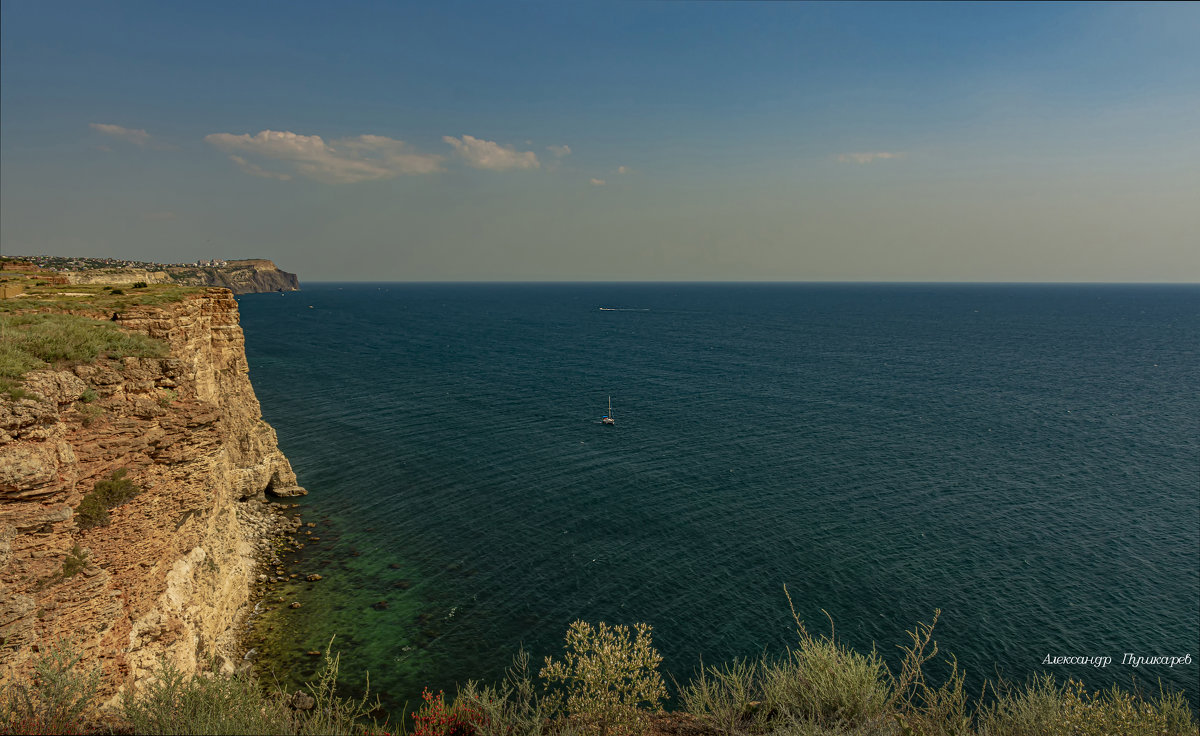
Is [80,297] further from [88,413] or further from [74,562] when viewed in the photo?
[74,562]

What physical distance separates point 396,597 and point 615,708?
76.8ft

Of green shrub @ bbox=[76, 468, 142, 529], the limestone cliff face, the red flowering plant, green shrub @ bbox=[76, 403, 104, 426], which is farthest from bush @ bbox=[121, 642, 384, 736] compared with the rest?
green shrub @ bbox=[76, 403, 104, 426]

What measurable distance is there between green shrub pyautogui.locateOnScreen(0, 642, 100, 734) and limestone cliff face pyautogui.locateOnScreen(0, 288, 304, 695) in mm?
1135

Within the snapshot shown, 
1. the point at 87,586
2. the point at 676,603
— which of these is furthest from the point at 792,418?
the point at 87,586

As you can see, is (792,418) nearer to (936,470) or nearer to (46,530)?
(936,470)

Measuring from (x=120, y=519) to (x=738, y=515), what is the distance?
3957cm

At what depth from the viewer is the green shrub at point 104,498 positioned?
17.3 meters

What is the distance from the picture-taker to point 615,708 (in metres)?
16.1

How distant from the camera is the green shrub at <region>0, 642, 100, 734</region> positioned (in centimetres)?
1248

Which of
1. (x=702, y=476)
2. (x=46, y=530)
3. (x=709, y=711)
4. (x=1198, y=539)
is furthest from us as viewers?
(x=702, y=476)

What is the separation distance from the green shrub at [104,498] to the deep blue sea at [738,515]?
14.1 m

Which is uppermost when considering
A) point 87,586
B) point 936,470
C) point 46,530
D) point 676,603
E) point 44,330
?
point 44,330

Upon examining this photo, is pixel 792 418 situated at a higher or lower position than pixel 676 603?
higher

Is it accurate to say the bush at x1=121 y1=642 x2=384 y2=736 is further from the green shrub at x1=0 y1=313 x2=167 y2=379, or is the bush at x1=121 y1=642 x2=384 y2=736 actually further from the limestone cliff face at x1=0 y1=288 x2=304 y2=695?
the green shrub at x1=0 y1=313 x2=167 y2=379
